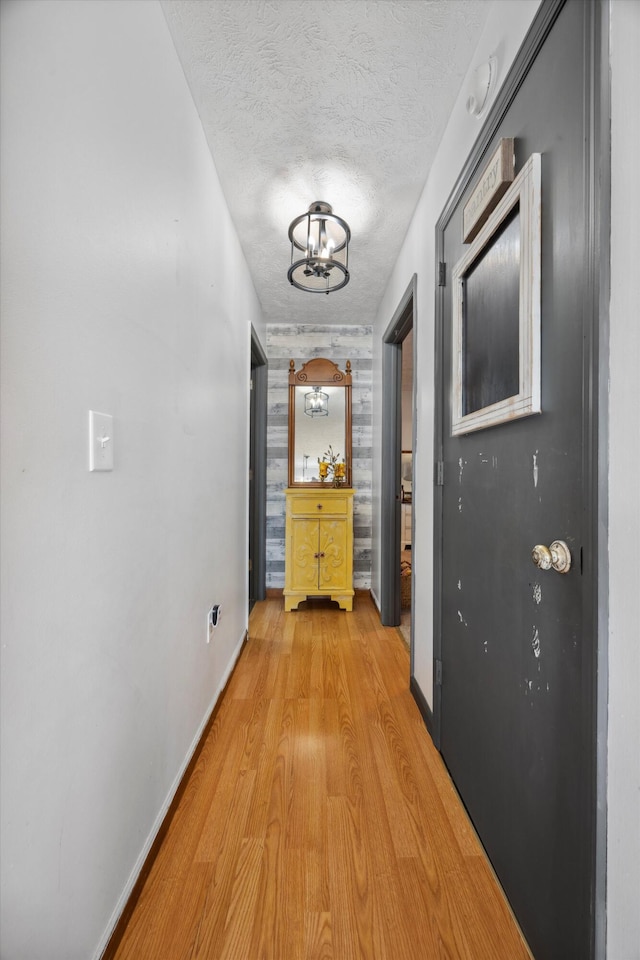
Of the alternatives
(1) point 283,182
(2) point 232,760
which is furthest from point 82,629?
(1) point 283,182

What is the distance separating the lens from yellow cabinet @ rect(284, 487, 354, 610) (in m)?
3.45

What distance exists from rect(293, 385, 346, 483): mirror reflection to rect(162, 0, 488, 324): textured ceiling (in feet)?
5.25

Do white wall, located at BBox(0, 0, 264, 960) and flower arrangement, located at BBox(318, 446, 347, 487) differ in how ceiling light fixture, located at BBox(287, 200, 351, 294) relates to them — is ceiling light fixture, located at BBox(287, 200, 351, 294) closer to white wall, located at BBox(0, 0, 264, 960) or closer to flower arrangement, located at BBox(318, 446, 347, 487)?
white wall, located at BBox(0, 0, 264, 960)

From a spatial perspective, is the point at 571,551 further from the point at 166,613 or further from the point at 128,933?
the point at 128,933

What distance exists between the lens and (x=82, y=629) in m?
0.86

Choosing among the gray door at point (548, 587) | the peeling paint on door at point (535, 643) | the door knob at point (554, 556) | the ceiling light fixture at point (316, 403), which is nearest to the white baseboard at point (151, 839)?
the gray door at point (548, 587)

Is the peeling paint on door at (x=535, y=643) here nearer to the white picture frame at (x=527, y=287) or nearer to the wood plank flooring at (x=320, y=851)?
the white picture frame at (x=527, y=287)

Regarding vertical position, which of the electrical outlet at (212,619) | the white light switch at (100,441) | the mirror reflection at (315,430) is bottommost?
the electrical outlet at (212,619)

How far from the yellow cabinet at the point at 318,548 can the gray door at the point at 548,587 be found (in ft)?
7.05

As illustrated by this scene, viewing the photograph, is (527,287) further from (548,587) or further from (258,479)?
(258,479)

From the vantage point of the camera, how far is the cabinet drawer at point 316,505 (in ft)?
11.3

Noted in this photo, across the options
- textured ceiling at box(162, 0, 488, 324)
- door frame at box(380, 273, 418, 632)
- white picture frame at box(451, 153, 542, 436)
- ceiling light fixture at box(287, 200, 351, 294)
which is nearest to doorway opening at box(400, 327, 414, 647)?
door frame at box(380, 273, 418, 632)

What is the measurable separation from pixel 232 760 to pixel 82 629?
3.55ft

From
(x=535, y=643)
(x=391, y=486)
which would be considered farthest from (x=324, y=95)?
(x=391, y=486)
